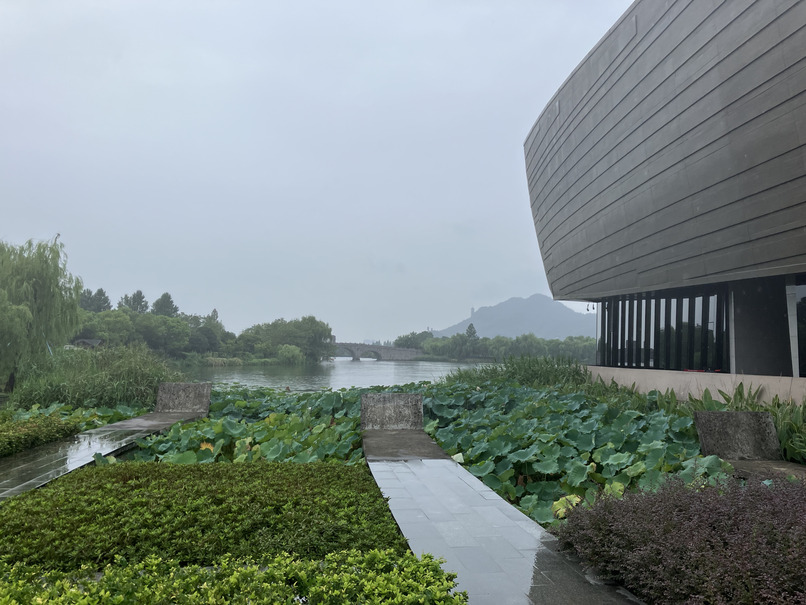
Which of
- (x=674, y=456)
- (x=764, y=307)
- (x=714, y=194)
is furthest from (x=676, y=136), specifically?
(x=674, y=456)

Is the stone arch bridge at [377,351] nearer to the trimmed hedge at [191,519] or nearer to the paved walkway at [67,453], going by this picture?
the paved walkway at [67,453]

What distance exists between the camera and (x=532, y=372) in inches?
631

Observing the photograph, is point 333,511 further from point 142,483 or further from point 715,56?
point 715,56

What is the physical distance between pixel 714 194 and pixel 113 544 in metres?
15.5

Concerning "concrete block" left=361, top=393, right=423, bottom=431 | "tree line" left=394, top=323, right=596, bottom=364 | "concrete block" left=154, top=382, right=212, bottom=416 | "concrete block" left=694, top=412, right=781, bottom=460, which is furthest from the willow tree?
"tree line" left=394, top=323, right=596, bottom=364

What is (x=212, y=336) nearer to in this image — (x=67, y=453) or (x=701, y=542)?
(x=67, y=453)

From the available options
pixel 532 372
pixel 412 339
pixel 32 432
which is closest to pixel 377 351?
pixel 412 339

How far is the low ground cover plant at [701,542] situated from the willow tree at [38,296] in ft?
61.6

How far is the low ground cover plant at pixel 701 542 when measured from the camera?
233 cm

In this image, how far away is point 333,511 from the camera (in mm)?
3553

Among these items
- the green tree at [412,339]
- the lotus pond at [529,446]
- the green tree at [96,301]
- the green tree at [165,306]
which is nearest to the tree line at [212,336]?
the green tree at [165,306]

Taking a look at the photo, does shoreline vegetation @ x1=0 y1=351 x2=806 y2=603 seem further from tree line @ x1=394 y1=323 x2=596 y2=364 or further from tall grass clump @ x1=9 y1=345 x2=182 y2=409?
tree line @ x1=394 y1=323 x2=596 y2=364

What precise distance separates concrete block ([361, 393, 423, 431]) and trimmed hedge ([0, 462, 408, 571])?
9.61ft

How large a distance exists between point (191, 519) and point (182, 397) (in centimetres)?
655
